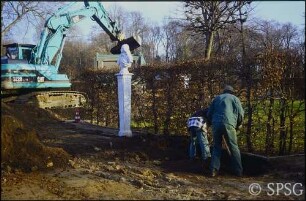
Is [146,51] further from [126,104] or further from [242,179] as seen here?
[242,179]

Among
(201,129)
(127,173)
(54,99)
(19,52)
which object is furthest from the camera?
(54,99)

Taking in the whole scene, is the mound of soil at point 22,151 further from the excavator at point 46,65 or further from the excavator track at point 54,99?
the excavator track at point 54,99

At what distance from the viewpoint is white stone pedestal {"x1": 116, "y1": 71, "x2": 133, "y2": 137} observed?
1208 cm

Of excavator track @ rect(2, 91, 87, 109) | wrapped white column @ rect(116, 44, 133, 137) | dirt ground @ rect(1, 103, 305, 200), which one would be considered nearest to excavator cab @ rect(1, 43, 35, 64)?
excavator track @ rect(2, 91, 87, 109)

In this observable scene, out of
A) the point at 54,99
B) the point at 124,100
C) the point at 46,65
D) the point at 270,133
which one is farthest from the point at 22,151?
the point at 54,99

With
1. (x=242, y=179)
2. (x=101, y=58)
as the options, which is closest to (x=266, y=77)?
(x=242, y=179)

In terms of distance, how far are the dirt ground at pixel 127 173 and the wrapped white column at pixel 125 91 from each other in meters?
1.50

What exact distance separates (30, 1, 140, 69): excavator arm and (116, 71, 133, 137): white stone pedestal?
7566 millimetres

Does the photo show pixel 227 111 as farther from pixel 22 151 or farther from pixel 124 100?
pixel 124 100

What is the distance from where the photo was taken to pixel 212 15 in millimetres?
23828

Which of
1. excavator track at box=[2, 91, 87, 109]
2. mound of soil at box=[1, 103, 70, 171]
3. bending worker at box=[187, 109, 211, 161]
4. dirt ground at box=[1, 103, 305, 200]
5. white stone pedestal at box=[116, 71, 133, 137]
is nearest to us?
dirt ground at box=[1, 103, 305, 200]

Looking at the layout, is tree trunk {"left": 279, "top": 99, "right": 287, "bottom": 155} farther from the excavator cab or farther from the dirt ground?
the excavator cab

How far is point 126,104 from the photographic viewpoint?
12164 millimetres

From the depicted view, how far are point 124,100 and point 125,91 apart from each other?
0.85ft
